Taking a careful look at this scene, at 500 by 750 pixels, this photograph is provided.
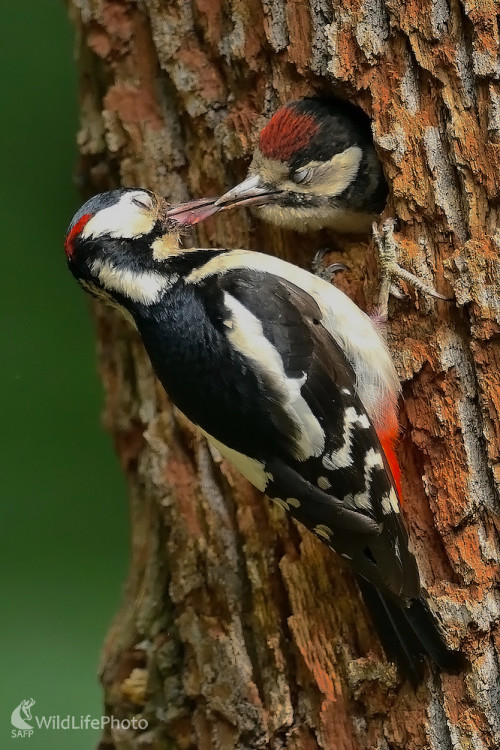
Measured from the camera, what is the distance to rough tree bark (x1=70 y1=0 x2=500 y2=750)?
4.40ft

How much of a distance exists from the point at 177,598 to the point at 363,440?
638 mm

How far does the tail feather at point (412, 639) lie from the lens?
1.33 m

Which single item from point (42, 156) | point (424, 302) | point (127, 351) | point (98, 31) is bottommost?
point (424, 302)

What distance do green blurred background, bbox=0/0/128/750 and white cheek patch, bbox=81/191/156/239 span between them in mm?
1056

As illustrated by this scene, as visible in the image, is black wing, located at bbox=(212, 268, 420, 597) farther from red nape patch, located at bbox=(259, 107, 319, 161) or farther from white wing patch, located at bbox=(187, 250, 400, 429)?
red nape patch, located at bbox=(259, 107, 319, 161)

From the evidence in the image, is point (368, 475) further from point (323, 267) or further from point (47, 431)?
point (47, 431)

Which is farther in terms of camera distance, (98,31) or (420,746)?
(98,31)

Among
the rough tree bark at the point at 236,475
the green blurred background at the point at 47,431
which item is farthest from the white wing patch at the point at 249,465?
the green blurred background at the point at 47,431

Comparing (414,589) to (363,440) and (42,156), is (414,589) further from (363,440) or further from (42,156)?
(42,156)

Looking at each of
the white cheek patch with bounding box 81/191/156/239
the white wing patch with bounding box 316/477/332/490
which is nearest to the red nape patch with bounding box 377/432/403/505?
the white wing patch with bounding box 316/477/332/490

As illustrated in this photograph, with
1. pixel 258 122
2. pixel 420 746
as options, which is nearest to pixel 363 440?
pixel 420 746

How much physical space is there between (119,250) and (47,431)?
131 cm

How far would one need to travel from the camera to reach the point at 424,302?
1413 millimetres

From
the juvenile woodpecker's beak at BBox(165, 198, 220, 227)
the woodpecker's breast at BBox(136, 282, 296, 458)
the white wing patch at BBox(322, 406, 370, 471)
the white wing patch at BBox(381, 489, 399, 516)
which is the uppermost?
the juvenile woodpecker's beak at BBox(165, 198, 220, 227)
